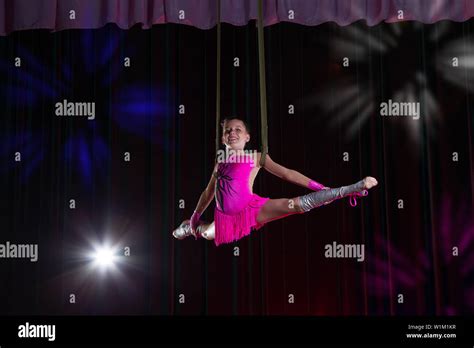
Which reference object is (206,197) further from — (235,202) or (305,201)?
(305,201)

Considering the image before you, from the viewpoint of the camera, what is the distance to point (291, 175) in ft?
19.6

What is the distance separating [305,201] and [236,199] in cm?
58

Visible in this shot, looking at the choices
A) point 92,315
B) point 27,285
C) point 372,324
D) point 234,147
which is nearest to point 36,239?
point 27,285

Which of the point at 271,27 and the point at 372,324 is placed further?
the point at 271,27

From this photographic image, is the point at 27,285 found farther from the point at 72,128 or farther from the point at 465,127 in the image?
the point at 465,127

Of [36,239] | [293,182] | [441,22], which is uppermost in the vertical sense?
[441,22]

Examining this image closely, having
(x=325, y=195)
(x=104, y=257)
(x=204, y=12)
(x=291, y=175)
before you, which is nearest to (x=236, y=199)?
(x=291, y=175)

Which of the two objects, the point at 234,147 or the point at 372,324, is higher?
the point at 234,147

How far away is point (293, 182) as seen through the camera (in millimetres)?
5984

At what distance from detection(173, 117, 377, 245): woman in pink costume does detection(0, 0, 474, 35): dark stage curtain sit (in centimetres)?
102

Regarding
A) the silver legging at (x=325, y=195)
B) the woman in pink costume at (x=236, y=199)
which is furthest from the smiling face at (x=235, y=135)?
the silver legging at (x=325, y=195)

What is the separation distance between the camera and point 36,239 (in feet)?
20.6

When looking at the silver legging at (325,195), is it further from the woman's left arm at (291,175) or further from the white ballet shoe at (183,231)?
the white ballet shoe at (183,231)

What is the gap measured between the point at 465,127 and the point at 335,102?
1122 millimetres
